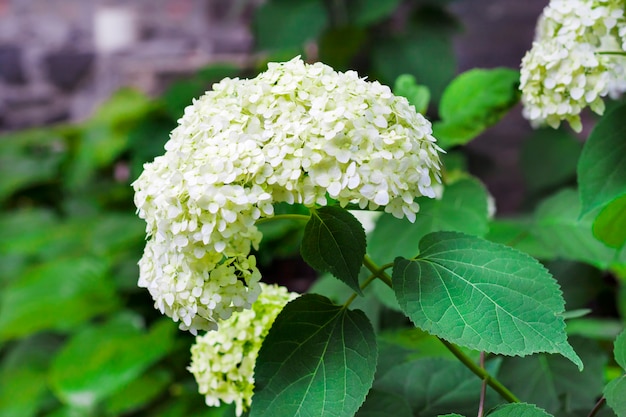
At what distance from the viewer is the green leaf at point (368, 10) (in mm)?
1607

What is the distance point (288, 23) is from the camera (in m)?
1.65

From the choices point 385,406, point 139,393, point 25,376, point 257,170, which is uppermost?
point 257,170

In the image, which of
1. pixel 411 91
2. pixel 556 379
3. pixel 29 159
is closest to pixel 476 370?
pixel 556 379

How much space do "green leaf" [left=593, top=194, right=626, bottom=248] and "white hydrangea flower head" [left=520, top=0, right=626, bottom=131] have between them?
0.08 metres

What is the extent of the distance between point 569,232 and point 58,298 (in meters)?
1.17

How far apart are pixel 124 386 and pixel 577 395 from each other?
973 millimetres

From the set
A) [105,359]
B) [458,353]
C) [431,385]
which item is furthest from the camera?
[105,359]

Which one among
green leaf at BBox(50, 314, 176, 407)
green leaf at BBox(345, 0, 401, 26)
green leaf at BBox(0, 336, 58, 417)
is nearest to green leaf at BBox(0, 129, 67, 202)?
green leaf at BBox(0, 336, 58, 417)

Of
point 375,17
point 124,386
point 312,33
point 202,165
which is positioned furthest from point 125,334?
point 202,165

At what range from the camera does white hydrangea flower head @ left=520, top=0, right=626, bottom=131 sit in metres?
0.59

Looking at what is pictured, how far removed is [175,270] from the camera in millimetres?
472

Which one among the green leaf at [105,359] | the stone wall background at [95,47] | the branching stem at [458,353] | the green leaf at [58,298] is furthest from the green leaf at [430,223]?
the stone wall background at [95,47]

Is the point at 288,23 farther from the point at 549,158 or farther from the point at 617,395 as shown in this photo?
the point at 617,395

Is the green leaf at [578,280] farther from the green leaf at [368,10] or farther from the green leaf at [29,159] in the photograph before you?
the green leaf at [29,159]
